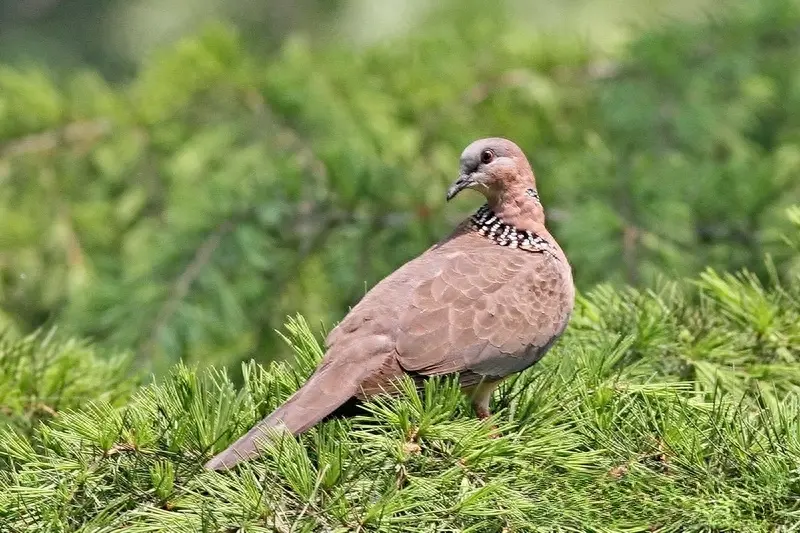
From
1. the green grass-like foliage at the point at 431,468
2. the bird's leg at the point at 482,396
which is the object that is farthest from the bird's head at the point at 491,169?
the green grass-like foliage at the point at 431,468

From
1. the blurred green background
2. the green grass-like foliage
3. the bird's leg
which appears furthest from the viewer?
the blurred green background

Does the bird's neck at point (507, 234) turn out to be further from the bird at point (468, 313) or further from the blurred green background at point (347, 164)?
the blurred green background at point (347, 164)

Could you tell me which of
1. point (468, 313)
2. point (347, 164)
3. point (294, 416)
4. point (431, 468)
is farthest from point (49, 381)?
point (347, 164)

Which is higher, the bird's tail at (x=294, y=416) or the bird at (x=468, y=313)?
the bird's tail at (x=294, y=416)

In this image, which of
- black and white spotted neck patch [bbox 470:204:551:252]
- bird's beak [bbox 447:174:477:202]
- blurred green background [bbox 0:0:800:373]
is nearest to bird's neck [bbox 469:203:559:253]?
black and white spotted neck patch [bbox 470:204:551:252]

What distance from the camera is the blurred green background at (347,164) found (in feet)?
14.0

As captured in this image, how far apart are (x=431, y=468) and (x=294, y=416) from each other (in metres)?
0.37

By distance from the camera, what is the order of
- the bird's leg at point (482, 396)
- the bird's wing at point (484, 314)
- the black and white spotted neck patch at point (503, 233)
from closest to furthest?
1. the bird's leg at point (482, 396)
2. the bird's wing at point (484, 314)
3. the black and white spotted neck patch at point (503, 233)

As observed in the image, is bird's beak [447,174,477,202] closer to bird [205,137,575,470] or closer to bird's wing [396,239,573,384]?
bird [205,137,575,470]

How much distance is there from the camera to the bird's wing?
9.21ft

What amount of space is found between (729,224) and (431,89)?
1.62m

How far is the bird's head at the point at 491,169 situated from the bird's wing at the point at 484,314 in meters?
0.26

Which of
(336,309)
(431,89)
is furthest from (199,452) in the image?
(431,89)

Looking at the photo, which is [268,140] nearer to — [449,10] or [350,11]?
[449,10]
